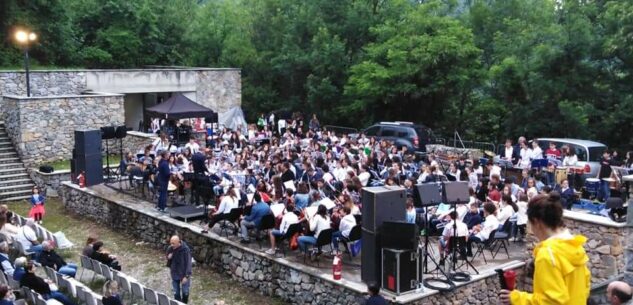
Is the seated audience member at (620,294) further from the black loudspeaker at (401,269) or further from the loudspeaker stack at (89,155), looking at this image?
the loudspeaker stack at (89,155)

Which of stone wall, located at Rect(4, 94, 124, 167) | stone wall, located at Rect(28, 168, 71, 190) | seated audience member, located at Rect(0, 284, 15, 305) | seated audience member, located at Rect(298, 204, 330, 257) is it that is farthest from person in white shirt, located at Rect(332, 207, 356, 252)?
stone wall, located at Rect(4, 94, 124, 167)

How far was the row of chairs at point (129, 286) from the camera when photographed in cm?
1062

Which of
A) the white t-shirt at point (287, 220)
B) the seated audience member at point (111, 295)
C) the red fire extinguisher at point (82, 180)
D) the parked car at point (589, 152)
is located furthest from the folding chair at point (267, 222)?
the parked car at point (589, 152)

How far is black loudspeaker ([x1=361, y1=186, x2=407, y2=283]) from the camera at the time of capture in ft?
36.1

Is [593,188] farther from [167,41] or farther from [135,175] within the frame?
[167,41]

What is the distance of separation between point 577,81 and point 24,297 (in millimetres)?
20585

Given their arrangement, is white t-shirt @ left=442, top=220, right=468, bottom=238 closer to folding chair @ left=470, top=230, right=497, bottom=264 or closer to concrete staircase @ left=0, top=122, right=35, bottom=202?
folding chair @ left=470, top=230, right=497, bottom=264

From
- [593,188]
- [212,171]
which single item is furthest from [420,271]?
[212,171]

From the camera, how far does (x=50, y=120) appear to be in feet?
78.6

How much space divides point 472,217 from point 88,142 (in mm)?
11840

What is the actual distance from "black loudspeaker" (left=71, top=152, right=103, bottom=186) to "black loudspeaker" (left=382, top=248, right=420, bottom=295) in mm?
11855

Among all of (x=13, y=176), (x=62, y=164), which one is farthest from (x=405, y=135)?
(x=13, y=176)

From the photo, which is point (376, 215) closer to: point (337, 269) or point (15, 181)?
point (337, 269)

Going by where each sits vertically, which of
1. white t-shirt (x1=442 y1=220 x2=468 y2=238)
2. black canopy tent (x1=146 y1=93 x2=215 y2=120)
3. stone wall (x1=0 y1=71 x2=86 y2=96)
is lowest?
white t-shirt (x1=442 y1=220 x2=468 y2=238)
